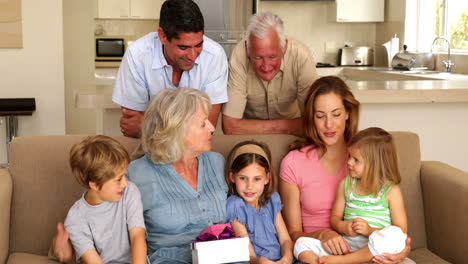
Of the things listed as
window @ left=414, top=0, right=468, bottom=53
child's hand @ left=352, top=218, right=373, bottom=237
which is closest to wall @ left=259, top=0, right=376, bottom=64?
window @ left=414, top=0, right=468, bottom=53

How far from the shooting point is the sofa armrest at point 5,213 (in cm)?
224

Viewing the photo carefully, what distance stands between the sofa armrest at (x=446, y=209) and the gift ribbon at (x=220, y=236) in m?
0.86

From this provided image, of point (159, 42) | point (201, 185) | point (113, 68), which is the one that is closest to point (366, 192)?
point (201, 185)

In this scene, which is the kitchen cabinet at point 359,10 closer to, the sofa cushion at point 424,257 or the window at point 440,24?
the window at point 440,24

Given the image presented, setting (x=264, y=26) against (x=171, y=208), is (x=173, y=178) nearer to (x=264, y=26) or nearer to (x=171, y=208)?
(x=171, y=208)

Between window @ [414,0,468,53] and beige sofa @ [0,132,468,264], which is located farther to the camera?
window @ [414,0,468,53]

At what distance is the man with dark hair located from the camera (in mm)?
2594

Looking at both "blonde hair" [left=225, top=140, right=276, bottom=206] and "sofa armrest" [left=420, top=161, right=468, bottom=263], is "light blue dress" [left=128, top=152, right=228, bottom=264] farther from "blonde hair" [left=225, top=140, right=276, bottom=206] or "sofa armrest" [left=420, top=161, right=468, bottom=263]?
"sofa armrest" [left=420, top=161, right=468, bottom=263]

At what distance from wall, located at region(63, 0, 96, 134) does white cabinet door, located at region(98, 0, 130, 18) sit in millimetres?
239

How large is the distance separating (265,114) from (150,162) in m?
0.94


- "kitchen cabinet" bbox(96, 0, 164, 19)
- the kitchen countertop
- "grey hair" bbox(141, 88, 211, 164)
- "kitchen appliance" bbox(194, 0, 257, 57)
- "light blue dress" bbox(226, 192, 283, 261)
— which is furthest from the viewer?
"kitchen cabinet" bbox(96, 0, 164, 19)

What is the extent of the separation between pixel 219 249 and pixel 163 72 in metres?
0.95

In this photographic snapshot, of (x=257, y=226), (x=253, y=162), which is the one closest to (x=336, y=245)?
(x=257, y=226)

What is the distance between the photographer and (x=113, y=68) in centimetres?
748
